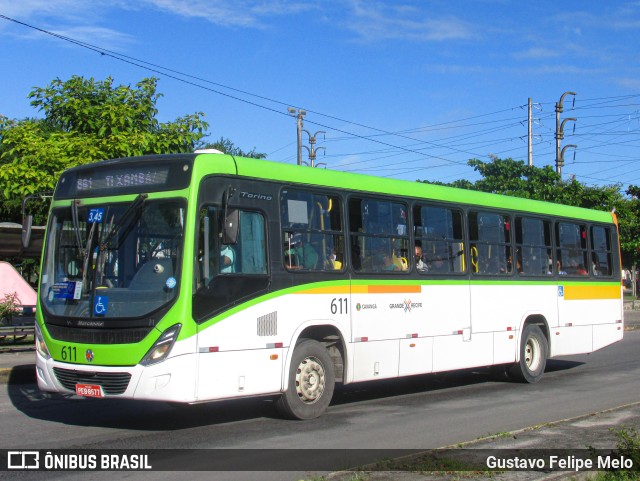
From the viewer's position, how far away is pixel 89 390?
30.2ft

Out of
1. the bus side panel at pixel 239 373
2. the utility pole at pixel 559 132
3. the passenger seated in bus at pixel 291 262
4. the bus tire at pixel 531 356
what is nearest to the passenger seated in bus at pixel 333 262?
the passenger seated in bus at pixel 291 262

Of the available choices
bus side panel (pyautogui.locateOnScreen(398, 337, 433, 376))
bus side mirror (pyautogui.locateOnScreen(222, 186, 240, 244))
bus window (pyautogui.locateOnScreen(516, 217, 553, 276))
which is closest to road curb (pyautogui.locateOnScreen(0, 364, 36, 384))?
bus side panel (pyautogui.locateOnScreen(398, 337, 433, 376))

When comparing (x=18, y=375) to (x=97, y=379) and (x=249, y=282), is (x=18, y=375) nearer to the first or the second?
(x=97, y=379)

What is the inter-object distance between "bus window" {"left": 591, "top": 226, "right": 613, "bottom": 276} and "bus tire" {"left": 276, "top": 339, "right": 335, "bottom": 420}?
28.2 feet

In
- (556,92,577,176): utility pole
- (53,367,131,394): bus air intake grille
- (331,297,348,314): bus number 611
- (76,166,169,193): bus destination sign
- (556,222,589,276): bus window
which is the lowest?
(53,367,131,394): bus air intake grille

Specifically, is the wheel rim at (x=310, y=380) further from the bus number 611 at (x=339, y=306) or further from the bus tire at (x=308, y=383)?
the bus number 611 at (x=339, y=306)

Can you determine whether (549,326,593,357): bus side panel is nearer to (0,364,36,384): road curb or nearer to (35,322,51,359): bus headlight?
(0,364,36,384): road curb

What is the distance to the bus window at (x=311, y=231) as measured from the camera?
1048 centimetres

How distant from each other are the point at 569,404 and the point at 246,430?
5.04m

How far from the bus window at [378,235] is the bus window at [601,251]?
657 centimetres

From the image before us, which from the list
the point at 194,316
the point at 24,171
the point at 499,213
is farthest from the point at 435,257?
the point at 24,171

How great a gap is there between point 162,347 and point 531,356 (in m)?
8.49

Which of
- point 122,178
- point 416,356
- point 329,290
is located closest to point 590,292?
point 416,356

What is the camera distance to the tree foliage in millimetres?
35031
